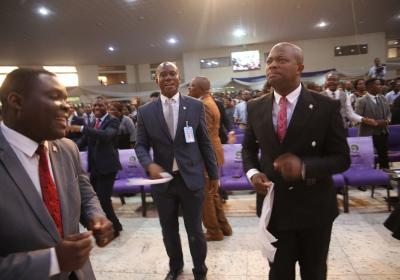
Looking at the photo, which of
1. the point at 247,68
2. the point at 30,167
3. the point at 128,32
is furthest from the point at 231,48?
the point at 30,167

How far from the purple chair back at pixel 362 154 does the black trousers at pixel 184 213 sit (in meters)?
2.78

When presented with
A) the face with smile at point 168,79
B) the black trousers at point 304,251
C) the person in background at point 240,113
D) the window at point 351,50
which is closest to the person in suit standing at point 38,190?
the black trousers at point 304,251

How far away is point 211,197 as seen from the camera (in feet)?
11.1

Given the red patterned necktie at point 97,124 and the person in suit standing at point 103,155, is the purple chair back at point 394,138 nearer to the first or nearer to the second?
the person in suit standing at point 103,155

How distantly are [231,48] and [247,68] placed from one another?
156 cm

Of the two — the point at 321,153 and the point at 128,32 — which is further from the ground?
the point at 128,32

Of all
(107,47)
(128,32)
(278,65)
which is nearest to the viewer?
(278,65)

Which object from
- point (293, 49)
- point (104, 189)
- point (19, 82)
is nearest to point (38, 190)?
point (19, 82)

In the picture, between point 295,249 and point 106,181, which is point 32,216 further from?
point 106,181

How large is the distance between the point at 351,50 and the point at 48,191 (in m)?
19.0

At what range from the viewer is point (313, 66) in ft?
57.8

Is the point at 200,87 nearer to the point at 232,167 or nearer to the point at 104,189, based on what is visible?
the point at 232,167

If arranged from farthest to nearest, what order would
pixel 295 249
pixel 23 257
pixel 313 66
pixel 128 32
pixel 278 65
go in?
pixel 313 66, pixel 128 32, pixel 295 249, pixel 278 65, pixel 23 257

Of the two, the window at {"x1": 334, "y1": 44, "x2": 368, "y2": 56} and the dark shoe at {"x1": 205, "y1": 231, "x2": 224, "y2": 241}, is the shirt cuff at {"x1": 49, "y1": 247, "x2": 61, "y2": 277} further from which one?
the window at {"x1": 334, "y1": 44, "x2": 368, "y2": 56}
